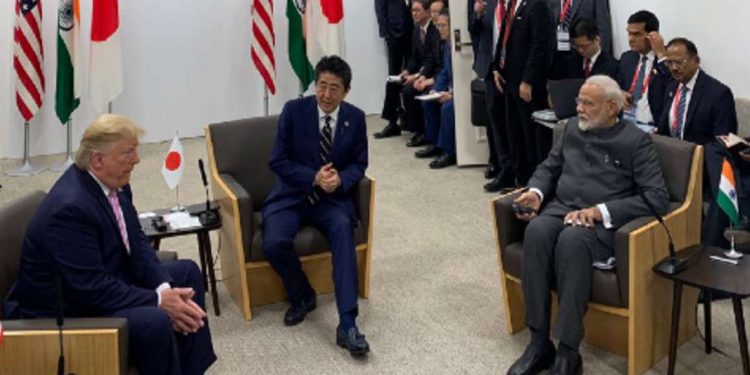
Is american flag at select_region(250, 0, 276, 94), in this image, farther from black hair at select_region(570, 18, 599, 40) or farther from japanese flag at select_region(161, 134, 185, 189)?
japanese flag at select_region(161, 134, 185, 189)

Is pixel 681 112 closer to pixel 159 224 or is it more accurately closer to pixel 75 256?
pixel 159 224

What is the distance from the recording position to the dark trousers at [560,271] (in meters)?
3.43

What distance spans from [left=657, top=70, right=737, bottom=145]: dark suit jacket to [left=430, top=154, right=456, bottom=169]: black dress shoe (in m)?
2.44

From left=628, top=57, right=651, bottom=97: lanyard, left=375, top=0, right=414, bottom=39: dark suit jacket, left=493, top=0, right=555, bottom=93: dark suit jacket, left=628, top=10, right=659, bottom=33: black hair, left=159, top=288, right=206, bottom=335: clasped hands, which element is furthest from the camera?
left=375, top=0, right=414, bottom=39: dark suit jacket

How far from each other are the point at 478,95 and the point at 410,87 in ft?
3.43

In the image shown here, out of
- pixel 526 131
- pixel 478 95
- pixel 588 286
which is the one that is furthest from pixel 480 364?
pixel 478 95

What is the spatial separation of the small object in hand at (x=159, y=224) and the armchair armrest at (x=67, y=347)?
1246mm

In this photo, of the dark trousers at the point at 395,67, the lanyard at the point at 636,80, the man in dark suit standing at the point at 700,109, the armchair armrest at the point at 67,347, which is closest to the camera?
the armchair armrest at the point at 67,347

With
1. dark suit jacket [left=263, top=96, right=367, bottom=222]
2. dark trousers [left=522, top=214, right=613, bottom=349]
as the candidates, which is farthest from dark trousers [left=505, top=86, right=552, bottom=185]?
dark trousers [left=522, top=214, right=613, bottom=349]

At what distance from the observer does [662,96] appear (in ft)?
16.5

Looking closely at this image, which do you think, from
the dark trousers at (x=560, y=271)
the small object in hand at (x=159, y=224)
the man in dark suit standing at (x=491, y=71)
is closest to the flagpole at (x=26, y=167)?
the small object in hand at (x=159, y=224)

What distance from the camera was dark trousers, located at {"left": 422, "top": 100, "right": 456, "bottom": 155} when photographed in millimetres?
6895

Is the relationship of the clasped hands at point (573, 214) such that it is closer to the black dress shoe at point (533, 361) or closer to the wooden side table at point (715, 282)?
the wooden side table at point (715, 282)

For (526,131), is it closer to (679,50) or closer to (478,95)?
(478,95)
